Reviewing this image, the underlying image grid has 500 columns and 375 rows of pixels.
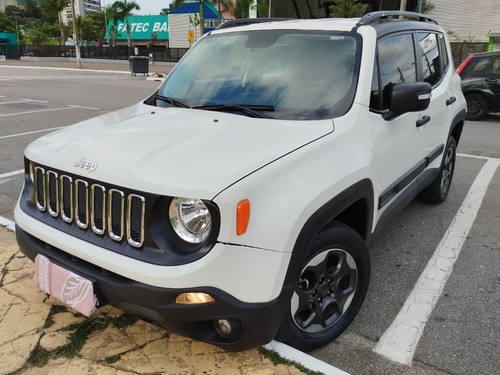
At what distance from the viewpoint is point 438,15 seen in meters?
29.2

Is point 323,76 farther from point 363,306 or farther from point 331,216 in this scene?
point 363,306

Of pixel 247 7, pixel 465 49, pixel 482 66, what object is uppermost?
pixel 247 7

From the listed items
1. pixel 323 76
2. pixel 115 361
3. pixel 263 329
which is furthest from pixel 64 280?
pixel 323 76

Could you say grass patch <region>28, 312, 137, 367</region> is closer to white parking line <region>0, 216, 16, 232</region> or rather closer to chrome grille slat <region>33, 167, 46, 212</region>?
chrome grille slat <region>33, 167, 46, 212</region>

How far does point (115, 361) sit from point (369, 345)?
144 cm

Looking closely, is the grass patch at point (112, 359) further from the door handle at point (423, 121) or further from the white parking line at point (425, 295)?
the door handle at point (423, 121)

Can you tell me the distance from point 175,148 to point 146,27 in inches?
2897

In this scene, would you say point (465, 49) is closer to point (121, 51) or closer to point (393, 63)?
point (393, 63)

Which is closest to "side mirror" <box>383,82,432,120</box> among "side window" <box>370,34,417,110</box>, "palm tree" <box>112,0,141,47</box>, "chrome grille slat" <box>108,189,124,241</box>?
"side window" <box>370,34,417,110</box>

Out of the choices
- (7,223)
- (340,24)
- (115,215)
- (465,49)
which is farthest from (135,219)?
(465,49)

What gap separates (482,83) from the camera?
10.7m

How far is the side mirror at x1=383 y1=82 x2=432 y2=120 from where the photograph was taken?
276 cm

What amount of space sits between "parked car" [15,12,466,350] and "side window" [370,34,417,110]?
0.8 inches

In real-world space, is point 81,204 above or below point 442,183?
above
